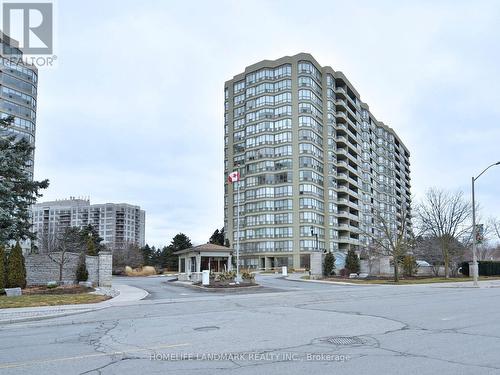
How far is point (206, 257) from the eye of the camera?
149 feet

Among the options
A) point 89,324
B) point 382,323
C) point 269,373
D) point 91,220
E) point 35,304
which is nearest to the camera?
point 269,373

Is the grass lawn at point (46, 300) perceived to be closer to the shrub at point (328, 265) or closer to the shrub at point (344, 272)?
the shrub at point (328, 265)

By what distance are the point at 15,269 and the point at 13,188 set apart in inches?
370

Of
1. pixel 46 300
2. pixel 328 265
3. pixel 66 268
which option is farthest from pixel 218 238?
pixel 46 300

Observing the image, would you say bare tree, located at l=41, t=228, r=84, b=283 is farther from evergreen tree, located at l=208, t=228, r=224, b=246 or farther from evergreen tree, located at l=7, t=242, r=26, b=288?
evergreen tree, located at l=208, t=228, r=224, b=246

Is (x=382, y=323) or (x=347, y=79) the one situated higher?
(x=347, y=79)

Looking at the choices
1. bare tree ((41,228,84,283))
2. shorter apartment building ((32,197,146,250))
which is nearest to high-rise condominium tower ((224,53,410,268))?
bare tree ((41,228,84,283))

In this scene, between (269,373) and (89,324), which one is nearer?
(269,373)

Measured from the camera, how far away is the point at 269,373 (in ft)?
22.6

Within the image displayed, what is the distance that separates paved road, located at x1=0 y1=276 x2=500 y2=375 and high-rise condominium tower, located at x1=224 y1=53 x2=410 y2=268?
74.3 metres

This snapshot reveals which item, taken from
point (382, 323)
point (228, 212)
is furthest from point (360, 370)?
point (228, 212)

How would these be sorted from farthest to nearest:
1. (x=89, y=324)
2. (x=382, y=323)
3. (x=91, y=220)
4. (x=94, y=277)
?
(x=91, y=220) < (x=94, y=277) < (x=89, y=324) < (x=382, y=323)

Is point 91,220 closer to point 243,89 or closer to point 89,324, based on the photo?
point 243,89

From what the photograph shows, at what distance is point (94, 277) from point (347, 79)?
3432 inches
